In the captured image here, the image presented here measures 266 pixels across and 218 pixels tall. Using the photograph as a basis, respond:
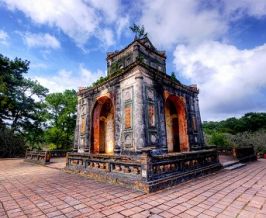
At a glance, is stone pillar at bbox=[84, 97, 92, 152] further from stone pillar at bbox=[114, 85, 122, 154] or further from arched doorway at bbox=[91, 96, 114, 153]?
stone pillar at bbox=[114, 85, 122, 154]

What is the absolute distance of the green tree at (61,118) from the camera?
26.0 m

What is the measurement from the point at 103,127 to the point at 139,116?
21.7 feet

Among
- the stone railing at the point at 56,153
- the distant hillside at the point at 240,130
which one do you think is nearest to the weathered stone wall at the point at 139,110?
the stone railing at the point at 56,153

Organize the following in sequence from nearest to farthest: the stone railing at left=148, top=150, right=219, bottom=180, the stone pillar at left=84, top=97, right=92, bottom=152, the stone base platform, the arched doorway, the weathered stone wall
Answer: the stone base platform → the stone railing at left=148, top=150, right=219, bottom=180 → the weathered stone wall → the stone pillar at left=84, top=97, right=92, bottom=152 → the arched doorway

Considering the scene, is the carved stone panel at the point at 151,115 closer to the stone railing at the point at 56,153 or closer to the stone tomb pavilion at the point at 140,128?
the stone tomb pavilion at the point at 140,128

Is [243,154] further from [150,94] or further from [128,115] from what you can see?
[128,115]

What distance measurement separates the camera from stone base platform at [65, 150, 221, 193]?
5.92m

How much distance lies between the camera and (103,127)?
1628cm

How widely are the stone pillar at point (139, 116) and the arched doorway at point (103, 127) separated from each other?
4258 millimetres

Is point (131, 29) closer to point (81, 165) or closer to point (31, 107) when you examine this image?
point (81, 165)

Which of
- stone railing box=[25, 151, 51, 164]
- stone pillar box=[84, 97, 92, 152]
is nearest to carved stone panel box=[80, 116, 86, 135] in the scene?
stone pillar box=[84, 97, 92, 152]

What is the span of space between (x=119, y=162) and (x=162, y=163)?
5.21ft

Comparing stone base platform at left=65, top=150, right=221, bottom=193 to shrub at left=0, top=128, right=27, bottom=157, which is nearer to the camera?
stone base platform at left=65, top=150, right=221, bottom=193

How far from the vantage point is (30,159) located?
15.2 metres
